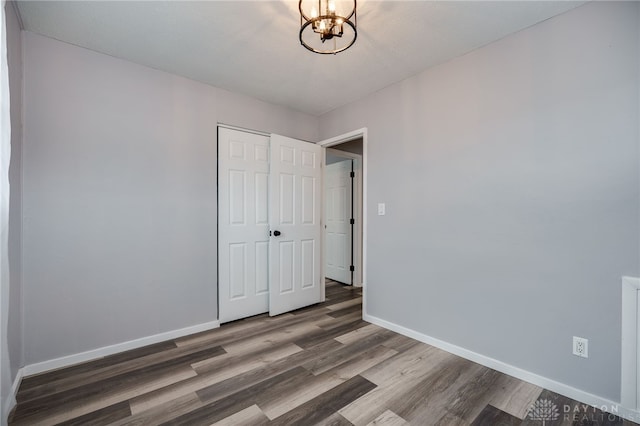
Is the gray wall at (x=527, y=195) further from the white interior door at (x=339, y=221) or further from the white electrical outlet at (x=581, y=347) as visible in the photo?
the white interior door at (x=339, y=221)

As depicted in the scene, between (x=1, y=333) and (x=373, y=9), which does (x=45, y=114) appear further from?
(x=373, y=9)

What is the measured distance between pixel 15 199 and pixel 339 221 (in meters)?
3.79

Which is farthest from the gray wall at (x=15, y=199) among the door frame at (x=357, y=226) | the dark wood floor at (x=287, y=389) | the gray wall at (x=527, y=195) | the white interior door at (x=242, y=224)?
A: the door frame at (x=357, y=226)

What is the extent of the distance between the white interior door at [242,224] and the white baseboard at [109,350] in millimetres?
295

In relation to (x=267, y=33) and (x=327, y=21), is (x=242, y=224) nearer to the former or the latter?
(x=267, y=33)

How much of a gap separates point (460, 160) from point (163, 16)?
98.1 inches

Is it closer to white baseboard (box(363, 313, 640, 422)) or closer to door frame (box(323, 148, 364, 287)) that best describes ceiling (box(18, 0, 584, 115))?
door frame (box(323, 148, 364, 287))

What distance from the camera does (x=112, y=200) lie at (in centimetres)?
237

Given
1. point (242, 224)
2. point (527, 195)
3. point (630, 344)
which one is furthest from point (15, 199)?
point (630, 344)

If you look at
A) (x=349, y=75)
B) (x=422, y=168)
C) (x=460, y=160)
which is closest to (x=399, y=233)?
(x=422, y=168)

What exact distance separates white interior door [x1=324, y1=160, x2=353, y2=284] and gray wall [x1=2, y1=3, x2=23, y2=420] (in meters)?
3.59

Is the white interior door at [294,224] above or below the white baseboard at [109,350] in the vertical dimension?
above

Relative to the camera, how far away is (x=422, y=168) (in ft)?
8.63

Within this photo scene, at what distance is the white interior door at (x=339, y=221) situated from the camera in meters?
4.66
